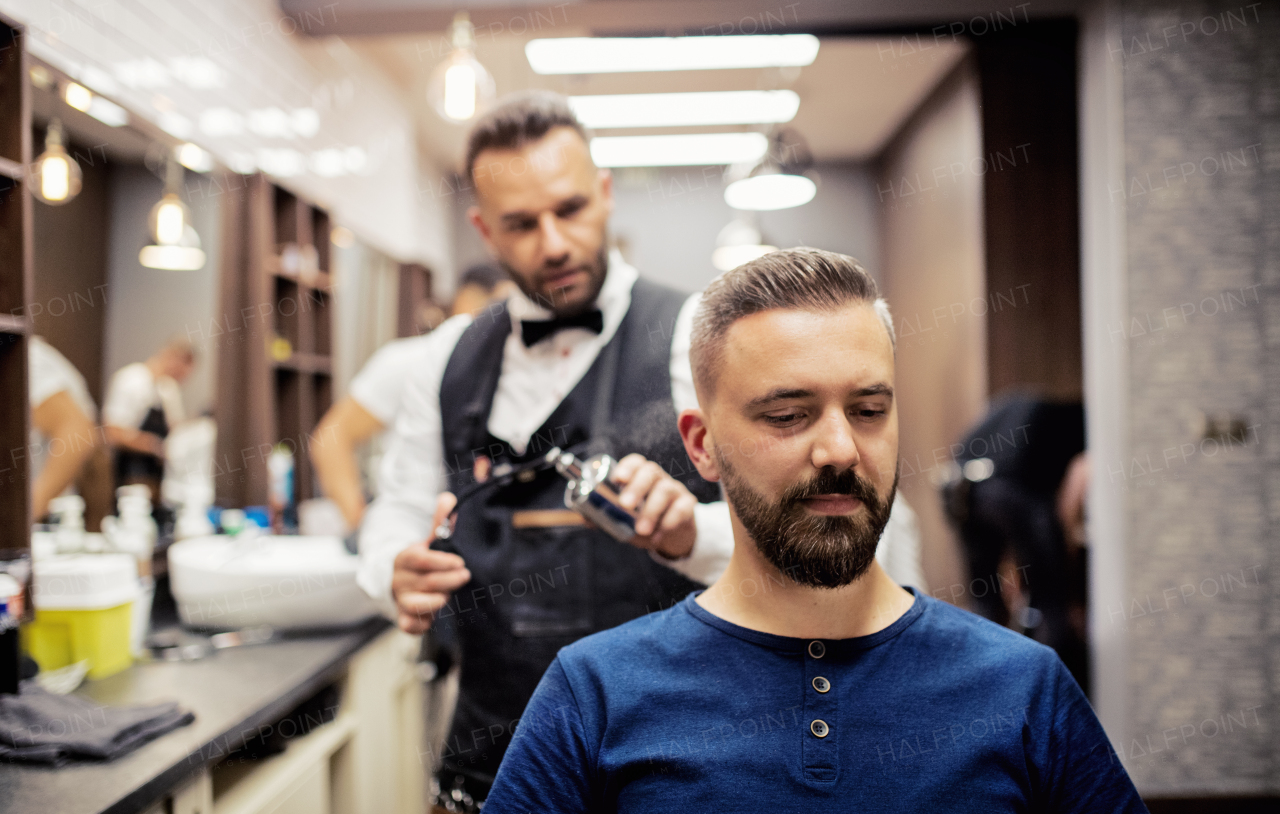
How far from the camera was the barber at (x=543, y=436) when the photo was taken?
1443 mm

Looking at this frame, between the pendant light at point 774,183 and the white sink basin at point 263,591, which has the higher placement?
the pendant light at point 774,183

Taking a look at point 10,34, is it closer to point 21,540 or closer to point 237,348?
point 21,540

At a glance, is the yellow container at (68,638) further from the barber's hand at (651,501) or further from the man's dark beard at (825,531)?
the man's dark beard at (825,531)

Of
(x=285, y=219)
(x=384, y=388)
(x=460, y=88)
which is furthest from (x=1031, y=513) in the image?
(x=285, y=219)

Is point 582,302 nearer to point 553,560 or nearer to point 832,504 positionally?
point 553,560

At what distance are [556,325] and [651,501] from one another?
490mm

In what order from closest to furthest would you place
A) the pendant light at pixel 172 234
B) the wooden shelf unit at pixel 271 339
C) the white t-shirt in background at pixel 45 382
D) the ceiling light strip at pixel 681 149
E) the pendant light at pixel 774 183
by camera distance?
the white t-shirt in background at pixel 45 382, the pendant light at pixel 172 234, the wooden shelf unit at pixel 271 339, the pendant light at pixel 774 183, the ceiling light strip at pixel 681 149

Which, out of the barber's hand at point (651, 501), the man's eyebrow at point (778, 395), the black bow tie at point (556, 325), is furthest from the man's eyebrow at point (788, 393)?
the black bow tie at point (556, 325)

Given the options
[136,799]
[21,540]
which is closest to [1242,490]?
[136,799]

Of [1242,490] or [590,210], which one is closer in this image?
[590,210]

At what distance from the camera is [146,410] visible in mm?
2398

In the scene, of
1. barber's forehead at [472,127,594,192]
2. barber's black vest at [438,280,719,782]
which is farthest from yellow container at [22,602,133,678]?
barber's forehead at [472,127,594,192]

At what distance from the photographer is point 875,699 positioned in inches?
39.4

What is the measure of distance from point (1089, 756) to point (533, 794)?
0.65 m
